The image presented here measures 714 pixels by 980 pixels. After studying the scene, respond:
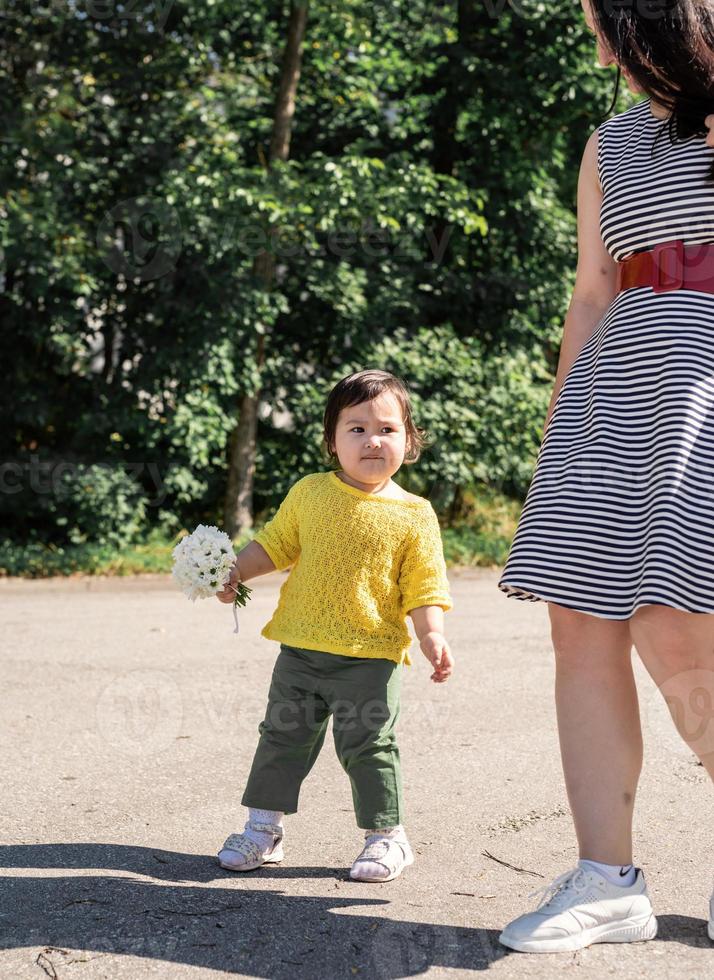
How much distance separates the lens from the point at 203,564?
3025 millimetres

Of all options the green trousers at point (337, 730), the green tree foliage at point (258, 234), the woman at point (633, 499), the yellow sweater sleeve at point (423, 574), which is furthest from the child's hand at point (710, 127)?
the green tree foliage at point (258, 234)

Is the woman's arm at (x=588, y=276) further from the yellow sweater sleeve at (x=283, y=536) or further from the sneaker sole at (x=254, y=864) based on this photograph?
the sneaker sole at (x=254, y=864)

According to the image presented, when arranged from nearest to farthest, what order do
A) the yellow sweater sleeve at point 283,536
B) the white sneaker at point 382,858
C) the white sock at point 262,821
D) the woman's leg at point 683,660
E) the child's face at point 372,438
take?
the woman's leg at point 683,660, the white sneaker at point 382,858, the white sock at point 262,821, the child's face at point 372,438, the yellow sweater sleeve at point 283,536

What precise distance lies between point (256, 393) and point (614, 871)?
7.79m

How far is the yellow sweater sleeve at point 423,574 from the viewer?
3014 millimetres

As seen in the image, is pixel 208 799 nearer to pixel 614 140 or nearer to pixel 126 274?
pixel 614 140

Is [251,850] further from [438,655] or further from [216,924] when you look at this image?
[438,655]

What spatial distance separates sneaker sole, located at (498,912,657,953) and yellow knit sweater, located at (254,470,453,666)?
0.84 meters

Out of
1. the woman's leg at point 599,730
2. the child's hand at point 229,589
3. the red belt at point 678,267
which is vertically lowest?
the woman's leg at point 599,730

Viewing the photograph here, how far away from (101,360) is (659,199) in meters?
7.90

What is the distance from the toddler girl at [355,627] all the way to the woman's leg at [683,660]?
662 millimetres

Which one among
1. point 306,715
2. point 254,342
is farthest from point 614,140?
point 254,342

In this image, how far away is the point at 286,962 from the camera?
2377 mm

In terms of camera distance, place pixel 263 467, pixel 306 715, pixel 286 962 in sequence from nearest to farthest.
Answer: pixel 286 962 → pixel 306 715 → pixel 263 467
